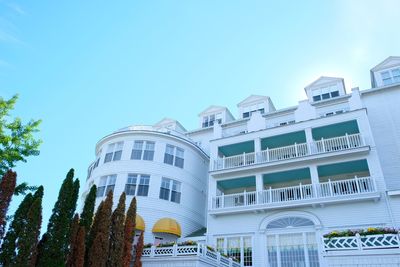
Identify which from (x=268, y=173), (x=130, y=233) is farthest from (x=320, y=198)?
(x=130, y=233)

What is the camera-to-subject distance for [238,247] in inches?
773

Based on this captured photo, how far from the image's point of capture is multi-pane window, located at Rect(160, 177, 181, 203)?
22.6 metres

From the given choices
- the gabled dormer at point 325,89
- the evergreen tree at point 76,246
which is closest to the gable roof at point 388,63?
the gabled dormer at point 325,89

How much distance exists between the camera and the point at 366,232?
39.3 feet

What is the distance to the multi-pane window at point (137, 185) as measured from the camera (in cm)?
2200

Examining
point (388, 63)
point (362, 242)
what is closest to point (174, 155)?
point (362, 242)

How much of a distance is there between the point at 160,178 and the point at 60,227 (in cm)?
1092

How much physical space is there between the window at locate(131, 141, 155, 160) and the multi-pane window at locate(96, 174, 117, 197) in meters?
2.21

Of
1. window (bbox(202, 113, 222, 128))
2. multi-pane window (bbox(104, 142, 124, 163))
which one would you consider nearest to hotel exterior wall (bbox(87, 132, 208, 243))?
multi-pane window (bbox(104, 142, 124, 163))

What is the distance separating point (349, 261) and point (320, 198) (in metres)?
6.89

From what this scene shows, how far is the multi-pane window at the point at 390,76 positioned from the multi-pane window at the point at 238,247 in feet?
53.5

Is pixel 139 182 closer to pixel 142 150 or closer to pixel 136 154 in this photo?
pixel 136 154

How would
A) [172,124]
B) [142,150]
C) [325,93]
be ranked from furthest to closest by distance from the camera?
[172,124], [325,93], [142,150]

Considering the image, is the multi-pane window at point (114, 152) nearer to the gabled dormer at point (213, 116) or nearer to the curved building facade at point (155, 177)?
the curved building facade at point (155, 177)
